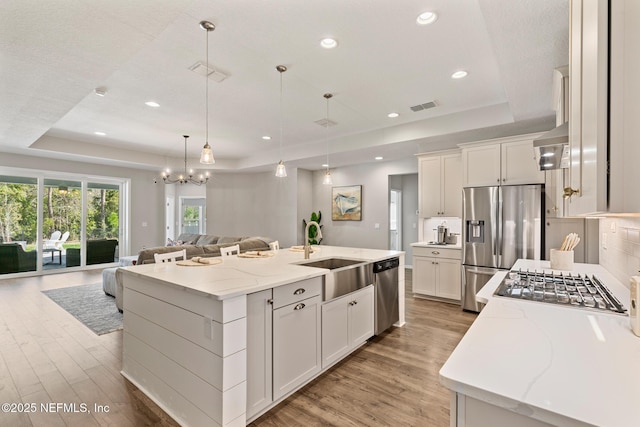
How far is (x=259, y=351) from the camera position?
1937mm

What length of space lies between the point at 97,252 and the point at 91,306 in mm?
3876

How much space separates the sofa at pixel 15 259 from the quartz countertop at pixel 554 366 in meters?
8.81

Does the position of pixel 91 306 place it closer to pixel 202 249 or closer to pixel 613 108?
pixel 202 249

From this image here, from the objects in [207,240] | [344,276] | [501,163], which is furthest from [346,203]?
[344,276]

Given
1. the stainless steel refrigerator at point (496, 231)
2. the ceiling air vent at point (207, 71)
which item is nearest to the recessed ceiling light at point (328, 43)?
the ceiling air vent at point (207, 71)

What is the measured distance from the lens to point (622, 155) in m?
0.75

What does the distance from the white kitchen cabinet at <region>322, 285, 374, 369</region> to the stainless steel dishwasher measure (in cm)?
12

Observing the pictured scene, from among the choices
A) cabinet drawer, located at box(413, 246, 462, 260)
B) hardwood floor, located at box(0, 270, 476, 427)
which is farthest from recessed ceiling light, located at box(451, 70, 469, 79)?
hardwood floor, located at box(0, 270, 476, 427)

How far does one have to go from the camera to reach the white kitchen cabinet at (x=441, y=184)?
469cm

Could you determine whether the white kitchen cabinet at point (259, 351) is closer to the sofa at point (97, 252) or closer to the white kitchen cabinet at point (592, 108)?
the white kitchen cabinet at point (592, 108)

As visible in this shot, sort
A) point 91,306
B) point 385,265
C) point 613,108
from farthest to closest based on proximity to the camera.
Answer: point 91,306 → point 385,265 → point 613,108

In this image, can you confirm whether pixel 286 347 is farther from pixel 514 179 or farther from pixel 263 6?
pixel 514 179

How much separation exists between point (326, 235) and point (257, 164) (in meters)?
2.55

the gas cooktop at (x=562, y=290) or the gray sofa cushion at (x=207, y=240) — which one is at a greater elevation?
the gas cooktop at (x=562, y=290)
